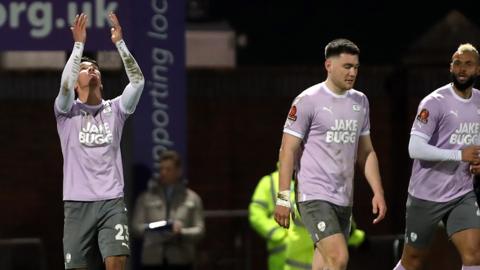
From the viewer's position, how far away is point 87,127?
42.7 feet

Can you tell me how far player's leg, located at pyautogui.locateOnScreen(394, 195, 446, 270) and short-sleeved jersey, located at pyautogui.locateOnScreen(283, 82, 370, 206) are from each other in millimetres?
A: 908

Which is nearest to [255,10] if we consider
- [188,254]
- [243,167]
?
[243,167]

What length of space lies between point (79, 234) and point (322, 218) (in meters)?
1.80

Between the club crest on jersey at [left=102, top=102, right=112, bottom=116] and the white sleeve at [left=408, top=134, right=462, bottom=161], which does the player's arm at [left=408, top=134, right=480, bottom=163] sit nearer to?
the white sleeve at [left=408, top=134, right=462, bottom=161]

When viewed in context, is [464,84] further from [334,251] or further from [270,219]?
[270,219]

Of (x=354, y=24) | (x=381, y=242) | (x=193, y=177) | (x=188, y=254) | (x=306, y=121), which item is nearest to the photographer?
(x=306, y=121)

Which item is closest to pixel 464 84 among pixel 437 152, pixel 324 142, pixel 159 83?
pixel 437 152

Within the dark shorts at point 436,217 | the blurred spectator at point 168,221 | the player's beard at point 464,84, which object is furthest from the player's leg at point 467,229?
the blurred spectator at point 168,221

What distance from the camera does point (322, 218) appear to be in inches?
500

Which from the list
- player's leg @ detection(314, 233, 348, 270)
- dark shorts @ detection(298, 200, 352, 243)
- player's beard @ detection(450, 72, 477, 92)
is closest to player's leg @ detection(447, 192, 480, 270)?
player's beard @ detection(450, 72, 477, 92)

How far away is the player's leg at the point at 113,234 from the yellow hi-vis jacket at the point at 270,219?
8.55 ft

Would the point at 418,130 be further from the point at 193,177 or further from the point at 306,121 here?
the point at 193,177

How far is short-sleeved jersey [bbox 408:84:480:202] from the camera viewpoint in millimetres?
13383

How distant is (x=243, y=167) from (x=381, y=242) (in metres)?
2.16
